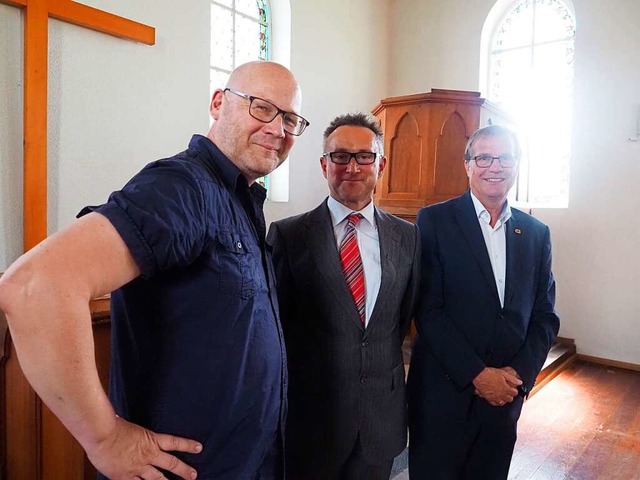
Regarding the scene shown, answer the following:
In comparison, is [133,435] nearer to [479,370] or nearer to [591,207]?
[479,370]

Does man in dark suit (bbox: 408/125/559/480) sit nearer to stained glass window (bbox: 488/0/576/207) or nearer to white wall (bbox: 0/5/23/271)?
white wall (bbox: 0/5/23/271)

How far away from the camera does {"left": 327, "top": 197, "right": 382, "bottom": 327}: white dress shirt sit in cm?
148

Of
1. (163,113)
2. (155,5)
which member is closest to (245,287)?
(163,113)

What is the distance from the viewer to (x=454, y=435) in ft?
5.23

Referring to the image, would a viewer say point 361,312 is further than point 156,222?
Yes

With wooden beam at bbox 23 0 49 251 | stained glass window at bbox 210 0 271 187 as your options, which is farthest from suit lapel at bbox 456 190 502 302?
stained glass window at bbox 210 0 271 187

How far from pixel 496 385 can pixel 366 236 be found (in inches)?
25.1

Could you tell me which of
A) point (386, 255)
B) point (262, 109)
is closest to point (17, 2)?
point (262, 109)

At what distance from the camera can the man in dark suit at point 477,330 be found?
5.22ft

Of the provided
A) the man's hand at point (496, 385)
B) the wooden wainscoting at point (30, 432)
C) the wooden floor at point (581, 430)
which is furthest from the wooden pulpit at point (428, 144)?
the wooden wainscoting at point (30, 432)

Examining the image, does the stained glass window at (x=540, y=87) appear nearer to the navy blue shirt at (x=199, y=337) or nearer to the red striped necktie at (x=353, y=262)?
the red striped necktie at (x=353, y=262)

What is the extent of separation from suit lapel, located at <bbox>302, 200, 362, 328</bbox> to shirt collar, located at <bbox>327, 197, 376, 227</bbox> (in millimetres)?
18

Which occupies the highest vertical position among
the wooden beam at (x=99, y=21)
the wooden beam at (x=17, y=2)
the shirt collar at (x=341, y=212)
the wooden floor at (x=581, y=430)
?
the wooden beam at (x=99, y=21)

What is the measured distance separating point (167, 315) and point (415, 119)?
3482mm
